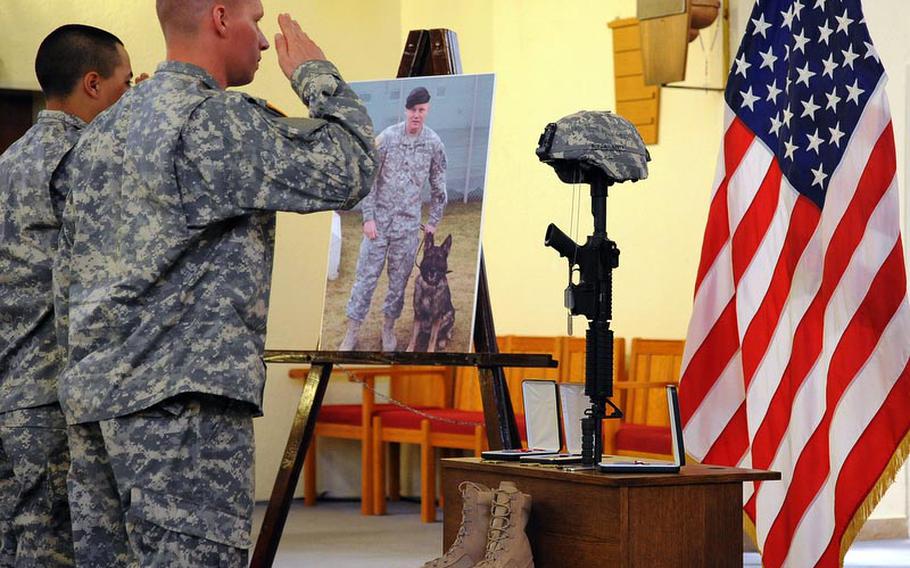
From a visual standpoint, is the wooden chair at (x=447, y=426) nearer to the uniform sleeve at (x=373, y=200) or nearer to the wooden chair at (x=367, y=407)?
the wooden chair at (x=367, y=407)

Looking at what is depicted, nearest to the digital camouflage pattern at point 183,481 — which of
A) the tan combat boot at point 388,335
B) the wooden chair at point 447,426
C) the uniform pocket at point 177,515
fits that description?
the uniform pocket at point 177,515

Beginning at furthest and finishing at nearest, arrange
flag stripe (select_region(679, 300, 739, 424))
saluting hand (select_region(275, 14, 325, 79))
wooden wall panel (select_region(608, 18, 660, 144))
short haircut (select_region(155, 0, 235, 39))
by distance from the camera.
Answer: wooden wall panel (select_region(608, 18, 660, 144))
flag stripe (select_region(679, 300, 739, 424))
saluting hand (select_region(275, 14, 325, 79))
short haircut (select_region(155, 0, 235, 39))

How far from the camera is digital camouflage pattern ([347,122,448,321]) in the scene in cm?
444

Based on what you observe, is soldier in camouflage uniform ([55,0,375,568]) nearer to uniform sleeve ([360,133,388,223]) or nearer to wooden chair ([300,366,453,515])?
uniform sleeve ([360,133,388,223])

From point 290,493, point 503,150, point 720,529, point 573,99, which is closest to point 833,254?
point 720,529

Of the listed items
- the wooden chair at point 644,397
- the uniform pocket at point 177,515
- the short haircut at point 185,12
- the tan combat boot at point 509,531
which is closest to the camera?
the uniform pocket at point 177,515

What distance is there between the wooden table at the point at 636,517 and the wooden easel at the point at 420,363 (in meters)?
0.59

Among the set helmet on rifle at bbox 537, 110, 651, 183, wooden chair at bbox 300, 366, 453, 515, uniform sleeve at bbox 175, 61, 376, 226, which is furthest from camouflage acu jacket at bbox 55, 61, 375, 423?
wooden chair at bbox 300, 366, 453, 515

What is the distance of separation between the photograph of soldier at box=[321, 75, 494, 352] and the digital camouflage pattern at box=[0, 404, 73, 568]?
1586mm

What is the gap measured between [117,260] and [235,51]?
1.42 ft

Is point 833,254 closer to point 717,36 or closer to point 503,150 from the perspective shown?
point 717,36

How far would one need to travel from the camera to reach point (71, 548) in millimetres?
2896

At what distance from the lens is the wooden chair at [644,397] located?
577cm

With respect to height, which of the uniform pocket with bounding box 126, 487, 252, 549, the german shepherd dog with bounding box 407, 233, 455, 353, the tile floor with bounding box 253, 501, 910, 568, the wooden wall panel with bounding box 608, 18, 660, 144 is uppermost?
the wooden wall panel with bounding box 608, 18, 660, 144
